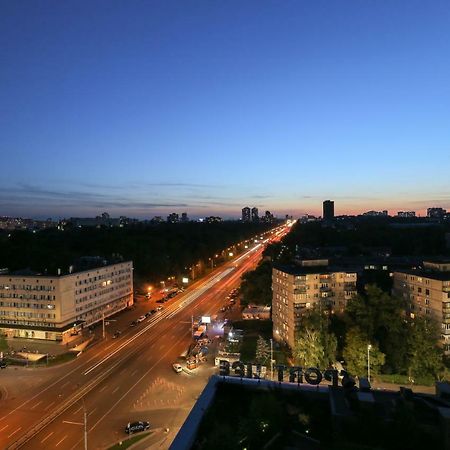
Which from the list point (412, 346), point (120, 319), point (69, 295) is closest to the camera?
point (412, 346)

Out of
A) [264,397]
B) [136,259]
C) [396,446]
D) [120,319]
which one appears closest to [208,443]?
[264,397]

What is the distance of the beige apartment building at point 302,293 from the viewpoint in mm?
61438

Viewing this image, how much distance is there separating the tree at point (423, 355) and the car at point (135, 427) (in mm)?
30797

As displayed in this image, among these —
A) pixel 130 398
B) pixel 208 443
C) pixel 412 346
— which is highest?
pixel 208 443

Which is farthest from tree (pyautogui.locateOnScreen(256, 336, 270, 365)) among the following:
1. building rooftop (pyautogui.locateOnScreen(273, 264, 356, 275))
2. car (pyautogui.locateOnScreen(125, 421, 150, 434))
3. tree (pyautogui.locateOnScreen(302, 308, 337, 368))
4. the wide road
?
car (pyautogui.locateOnScreen(125, 421, 150, 434))

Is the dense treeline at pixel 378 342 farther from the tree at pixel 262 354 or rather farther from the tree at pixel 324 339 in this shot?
the tree at pixel 262 354

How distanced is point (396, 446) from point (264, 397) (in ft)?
25.2

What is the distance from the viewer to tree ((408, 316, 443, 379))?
47.4m

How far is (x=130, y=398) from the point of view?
44750 millimetres

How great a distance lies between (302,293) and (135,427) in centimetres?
3244

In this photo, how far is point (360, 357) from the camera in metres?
47.6

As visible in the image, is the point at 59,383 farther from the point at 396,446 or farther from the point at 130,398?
the point at 396,446

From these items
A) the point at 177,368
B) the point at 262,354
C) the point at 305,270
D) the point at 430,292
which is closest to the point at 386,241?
the point at 305,270

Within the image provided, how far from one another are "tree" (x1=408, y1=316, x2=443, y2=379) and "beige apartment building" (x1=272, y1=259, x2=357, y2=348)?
570 inches
